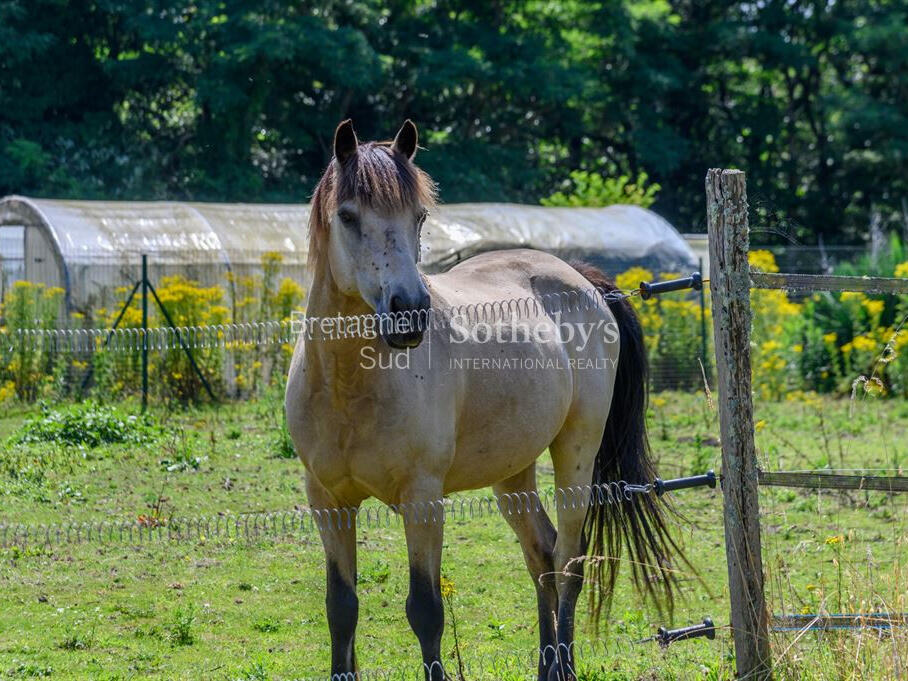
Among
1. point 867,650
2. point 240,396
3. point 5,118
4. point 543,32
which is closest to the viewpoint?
point 867,650

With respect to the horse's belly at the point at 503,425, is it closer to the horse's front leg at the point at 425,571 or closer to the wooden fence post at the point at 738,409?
the horse's front leg at the point at 425,571

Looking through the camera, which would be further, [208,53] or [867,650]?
[208,53]

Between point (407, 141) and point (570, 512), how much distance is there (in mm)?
1899

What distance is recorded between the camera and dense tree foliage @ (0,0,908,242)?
77.9ft

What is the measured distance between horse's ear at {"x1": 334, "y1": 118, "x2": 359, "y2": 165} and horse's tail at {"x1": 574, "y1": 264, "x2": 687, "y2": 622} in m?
1.72

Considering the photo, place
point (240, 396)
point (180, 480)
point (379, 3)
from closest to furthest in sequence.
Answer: point (180, 480), point (240, 396), point (379, 3)

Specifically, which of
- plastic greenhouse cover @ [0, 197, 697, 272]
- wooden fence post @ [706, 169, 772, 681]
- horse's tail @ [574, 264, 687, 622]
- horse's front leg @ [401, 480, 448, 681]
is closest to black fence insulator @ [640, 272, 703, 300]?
wooden fence post @ [706, 169, 772, 681]

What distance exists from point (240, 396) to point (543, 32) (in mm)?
18649

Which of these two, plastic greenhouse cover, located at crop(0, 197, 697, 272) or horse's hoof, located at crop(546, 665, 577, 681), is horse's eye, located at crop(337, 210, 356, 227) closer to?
horse's hoof, located at crop(546, 665, 577, 681)

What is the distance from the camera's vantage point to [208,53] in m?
24.7

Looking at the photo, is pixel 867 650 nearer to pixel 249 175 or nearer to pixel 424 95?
pixel 249 175

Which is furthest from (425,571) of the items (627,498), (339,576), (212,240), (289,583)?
(212,240)

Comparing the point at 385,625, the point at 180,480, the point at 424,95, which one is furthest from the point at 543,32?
the point at 385,625

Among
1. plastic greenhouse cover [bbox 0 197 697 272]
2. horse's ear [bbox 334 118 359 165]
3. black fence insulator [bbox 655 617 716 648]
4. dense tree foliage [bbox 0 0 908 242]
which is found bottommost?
black fence insulator [bbox 655 617 716 648]
